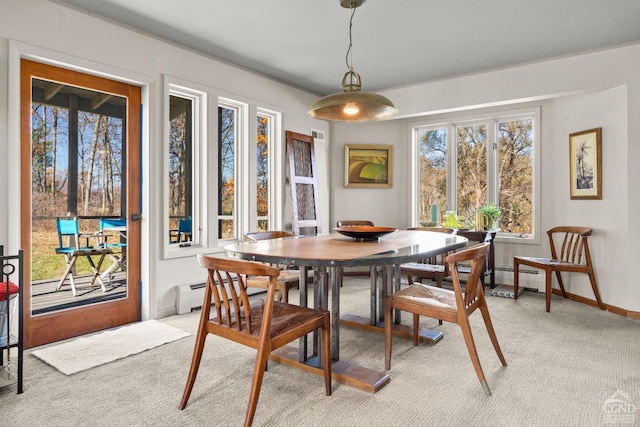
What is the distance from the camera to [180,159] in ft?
12.8

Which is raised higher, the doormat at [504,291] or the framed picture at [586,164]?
the framed picture at [586,164]

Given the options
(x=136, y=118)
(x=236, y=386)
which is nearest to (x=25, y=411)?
(x=236, y=386)

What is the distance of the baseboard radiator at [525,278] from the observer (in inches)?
182

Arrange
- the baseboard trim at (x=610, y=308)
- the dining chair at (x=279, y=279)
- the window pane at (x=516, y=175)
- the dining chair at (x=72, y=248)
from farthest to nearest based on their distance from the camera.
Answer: the window pane at (x=516, y=175)
the baseboard trim at (x=610, y=308)
the dining chair at (x=279, y=279)
the dining chair at (x=72, y=248)

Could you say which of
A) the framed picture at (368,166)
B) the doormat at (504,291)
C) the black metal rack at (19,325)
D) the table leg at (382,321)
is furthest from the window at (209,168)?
the doormat at (504,291)

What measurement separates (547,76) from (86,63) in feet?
14.3

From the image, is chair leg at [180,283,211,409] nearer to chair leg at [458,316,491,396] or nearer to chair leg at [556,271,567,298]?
chair leg at [458,316,491,396]

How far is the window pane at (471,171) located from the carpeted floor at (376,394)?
2.47 meters

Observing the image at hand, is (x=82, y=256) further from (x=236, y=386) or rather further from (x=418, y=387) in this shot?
(x=418, y=387)

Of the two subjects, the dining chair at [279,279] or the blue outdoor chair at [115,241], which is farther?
the blue outdoor chair at [115,241]

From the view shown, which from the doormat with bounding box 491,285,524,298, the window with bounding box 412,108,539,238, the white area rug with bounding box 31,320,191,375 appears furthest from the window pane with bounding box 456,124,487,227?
the white area rug with bounding box 31,320,191,375

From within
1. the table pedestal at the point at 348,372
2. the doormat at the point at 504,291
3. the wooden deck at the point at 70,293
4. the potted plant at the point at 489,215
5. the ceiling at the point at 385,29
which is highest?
the ceiling at the point at 385,29

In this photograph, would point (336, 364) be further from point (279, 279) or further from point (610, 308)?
point (610, 308)

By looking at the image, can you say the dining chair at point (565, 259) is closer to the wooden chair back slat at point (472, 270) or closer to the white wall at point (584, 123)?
the white wall at point (584, 123)
